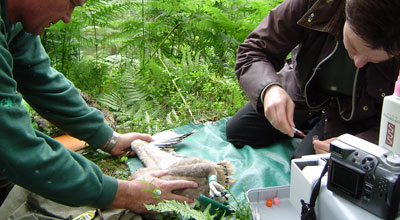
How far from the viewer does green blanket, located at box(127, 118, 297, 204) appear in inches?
95.3

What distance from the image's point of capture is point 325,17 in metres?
2.11

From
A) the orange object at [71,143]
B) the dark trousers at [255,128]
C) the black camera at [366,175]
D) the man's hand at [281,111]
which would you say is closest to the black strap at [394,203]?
the black camera at [366,175]

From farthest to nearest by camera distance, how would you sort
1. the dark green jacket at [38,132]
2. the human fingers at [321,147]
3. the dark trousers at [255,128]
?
the dark trousers at [255,128] → the human fingers at [321,147] → the dark green jacket at [38,132]

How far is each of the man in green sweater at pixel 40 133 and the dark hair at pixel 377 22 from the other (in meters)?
1.11

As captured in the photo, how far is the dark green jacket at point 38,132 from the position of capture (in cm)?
134

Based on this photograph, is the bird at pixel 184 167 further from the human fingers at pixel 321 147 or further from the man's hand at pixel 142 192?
the human fingers at pixel 321 147

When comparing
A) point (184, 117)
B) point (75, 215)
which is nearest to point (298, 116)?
point (184, 117)

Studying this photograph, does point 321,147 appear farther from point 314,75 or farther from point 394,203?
point 394,203

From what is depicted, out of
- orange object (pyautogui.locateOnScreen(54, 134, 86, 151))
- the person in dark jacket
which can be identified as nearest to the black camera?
the person in dark jacket

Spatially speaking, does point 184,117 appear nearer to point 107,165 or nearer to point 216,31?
point 107,165

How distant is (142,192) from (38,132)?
576 millimetres

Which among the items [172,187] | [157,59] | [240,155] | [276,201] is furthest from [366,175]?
[157,59]

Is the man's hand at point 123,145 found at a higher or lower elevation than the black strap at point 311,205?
lower

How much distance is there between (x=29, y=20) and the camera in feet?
5.01
